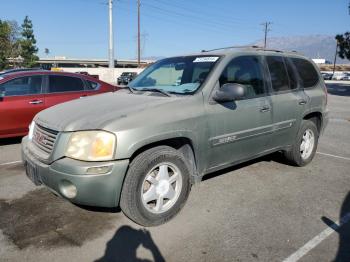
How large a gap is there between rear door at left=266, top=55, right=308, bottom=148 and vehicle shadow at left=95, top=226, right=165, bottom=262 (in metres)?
2.39

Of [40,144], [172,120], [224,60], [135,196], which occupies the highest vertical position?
[224,60]

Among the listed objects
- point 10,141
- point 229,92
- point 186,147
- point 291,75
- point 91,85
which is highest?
point 291,75

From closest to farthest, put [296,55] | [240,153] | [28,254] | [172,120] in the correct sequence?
[28,254], [172,120], [240,153], [296,55]

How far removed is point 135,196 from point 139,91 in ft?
5.30

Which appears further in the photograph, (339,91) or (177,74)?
(339,91)

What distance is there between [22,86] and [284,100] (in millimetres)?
5261

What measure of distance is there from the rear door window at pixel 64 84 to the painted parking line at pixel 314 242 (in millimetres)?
6082

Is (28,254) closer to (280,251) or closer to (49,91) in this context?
(280,251)

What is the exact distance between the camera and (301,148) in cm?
573

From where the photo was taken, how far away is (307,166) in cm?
589

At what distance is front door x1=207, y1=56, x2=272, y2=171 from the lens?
4.13 meters

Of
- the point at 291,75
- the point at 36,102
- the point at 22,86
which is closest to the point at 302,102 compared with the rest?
the point at 291,75

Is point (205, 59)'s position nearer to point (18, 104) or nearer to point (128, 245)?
point (128, 245)

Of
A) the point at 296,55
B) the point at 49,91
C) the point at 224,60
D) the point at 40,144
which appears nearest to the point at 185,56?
the point at 224,60
